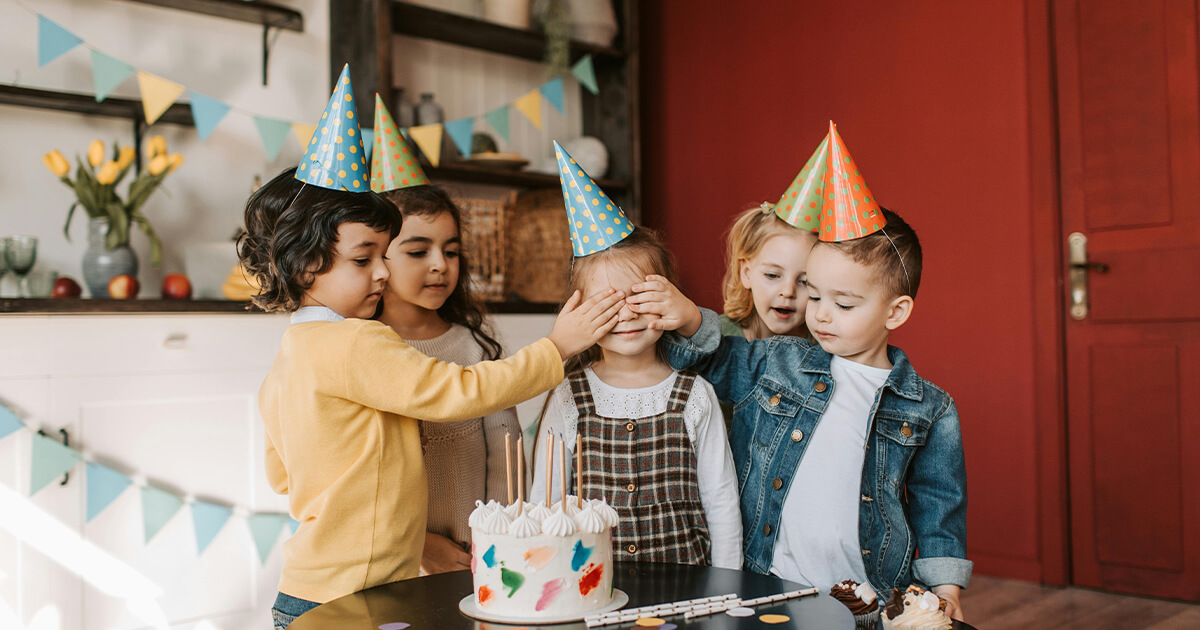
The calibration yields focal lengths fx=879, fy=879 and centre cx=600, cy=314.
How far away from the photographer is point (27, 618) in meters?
1.97

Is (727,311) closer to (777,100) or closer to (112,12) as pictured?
(777,100)

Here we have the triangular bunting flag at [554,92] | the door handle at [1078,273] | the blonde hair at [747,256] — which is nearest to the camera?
the blonde hair at [747,256]

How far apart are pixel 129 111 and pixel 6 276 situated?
0.57 meters

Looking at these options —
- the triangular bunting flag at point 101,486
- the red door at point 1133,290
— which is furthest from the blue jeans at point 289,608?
the red door at point 1133,290

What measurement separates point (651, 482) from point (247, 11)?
2.13 metres

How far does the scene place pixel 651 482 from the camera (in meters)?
1.27

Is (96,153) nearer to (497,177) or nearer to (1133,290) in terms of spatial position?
(497,177)

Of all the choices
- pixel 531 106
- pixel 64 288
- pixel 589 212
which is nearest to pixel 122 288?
pixel 64 288

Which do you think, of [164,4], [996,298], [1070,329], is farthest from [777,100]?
[164,4]

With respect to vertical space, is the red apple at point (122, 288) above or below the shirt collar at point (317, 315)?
above

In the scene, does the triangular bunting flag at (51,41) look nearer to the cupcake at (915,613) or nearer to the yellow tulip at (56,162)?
the yellow tulip at (56,162)

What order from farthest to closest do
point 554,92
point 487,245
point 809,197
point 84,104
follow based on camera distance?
point 554,92 → point 487,245 → point 84,104 → point 809,197

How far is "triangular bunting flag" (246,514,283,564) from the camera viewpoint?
2.25 m

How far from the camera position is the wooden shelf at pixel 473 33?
2.97 metres
